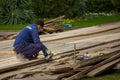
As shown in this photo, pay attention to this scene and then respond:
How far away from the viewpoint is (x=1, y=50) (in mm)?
16875

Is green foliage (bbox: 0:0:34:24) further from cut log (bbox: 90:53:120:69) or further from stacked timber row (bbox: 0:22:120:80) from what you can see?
cut log (bbox: 90:53:120:69)

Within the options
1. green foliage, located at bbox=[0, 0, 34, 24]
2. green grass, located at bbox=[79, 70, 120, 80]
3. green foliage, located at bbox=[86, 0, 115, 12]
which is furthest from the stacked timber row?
green foliage, located at bbox=[86, 0, 115, 12]

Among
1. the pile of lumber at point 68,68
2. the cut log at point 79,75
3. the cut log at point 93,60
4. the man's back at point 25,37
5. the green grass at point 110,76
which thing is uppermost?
the man's back at point 25,37

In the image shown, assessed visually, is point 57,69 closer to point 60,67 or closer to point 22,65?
point 60,67

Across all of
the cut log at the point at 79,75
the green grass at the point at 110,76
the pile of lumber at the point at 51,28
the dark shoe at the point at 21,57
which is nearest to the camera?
the cut log at the point at 79,75

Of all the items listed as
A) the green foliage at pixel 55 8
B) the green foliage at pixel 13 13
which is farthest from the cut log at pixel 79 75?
the green foliage at pixel 55 8

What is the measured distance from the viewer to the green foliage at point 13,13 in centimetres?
2967

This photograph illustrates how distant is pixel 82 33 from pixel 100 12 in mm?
18022

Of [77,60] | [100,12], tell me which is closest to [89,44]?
[77,60]

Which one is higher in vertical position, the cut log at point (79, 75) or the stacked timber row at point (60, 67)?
the stacked timber row at point (60, 67)

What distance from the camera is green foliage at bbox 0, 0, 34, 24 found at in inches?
1168

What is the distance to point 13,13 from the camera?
2966 cm

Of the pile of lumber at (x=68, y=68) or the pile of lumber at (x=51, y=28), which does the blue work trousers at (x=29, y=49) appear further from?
the pile of lumber at (x=51, y=28)

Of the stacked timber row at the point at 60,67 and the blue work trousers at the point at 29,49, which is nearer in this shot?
the stacked timber row at the point at 60,67
